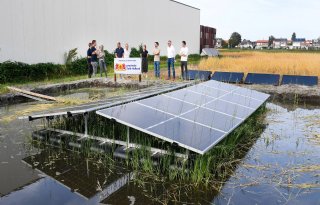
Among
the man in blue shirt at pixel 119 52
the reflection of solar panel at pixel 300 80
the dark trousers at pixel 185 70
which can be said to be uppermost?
the man in blue shirt at pixel 119 52

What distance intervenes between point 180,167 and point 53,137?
124 inches

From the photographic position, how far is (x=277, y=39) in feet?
629

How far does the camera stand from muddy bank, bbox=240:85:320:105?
43.1 ft

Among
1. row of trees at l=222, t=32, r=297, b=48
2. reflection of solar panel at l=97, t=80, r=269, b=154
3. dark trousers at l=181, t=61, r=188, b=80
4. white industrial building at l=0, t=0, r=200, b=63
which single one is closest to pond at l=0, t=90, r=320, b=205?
reflection of solar panel at l=97, t=80, r=269, b=154

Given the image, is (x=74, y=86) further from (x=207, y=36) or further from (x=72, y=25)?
(x=207, y=36)

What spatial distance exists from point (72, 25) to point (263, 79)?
13035mm

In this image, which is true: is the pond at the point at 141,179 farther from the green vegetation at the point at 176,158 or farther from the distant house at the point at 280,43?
the distant house at the point at 280,43

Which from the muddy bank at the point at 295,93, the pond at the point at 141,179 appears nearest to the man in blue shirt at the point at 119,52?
the muddy bank at the point at 295,93

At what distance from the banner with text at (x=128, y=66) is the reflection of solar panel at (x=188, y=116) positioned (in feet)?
22.2

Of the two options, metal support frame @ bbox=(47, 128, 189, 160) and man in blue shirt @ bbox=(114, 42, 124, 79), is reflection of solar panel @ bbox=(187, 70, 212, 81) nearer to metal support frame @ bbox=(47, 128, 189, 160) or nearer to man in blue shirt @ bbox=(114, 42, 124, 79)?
man in blue shirt @ bbox=(114, 42, 124, 79)

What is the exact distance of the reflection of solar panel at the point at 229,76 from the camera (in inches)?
677

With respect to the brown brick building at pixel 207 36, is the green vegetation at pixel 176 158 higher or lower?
lower

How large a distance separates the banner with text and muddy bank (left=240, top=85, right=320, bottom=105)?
229 inches

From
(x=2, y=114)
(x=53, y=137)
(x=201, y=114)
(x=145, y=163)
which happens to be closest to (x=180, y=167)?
(x=145, y=163)
